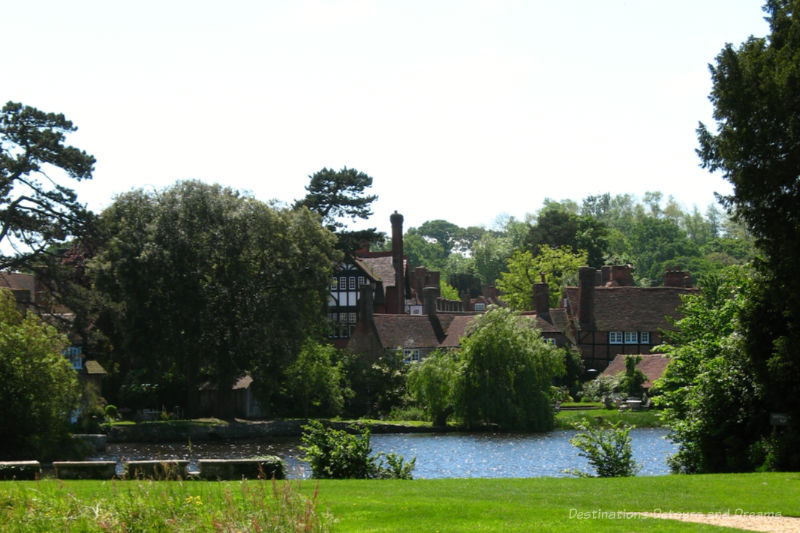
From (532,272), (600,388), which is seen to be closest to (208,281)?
(600,388)

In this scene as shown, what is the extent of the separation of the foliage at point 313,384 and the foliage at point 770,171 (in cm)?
3765

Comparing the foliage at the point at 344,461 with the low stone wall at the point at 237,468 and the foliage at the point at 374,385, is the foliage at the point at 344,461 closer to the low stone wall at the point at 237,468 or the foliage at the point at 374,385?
the low stone wall at the point at 237,468

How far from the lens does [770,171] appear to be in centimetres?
2088

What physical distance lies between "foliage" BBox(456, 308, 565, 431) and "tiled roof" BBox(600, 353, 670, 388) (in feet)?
35.1

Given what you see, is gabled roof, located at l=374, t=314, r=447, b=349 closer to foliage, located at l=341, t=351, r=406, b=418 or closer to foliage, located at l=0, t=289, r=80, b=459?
foliage, located at l=341, t=351, r=406, b=418

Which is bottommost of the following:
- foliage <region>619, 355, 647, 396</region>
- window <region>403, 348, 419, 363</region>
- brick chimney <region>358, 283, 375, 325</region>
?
foliage <region>619, 355, 647, 396</region>

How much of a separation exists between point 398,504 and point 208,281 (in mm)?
39732

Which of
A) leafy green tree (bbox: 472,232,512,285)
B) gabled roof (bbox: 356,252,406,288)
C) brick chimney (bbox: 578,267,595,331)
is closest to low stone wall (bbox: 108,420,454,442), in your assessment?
brick chimney (bbox: 578,267,595,331)

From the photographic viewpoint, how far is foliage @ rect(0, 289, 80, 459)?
3306 cm

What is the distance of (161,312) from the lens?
51.3 m

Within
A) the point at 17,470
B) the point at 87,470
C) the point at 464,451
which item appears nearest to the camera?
the point at 17,470

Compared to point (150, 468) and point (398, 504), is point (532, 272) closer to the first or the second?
point (150, 468)

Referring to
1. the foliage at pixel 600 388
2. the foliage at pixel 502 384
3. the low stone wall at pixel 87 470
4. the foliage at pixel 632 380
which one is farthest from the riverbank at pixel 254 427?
the low stone wall at pixel 87 470

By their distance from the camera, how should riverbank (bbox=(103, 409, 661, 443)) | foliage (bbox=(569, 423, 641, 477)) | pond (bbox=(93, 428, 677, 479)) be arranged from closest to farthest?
foliage (bbox=(569, 423, 641, 477)) < pond (bbox=(93, 428, 677, 479)) < riverbank (bbox=(103, 409, 661, 443))
